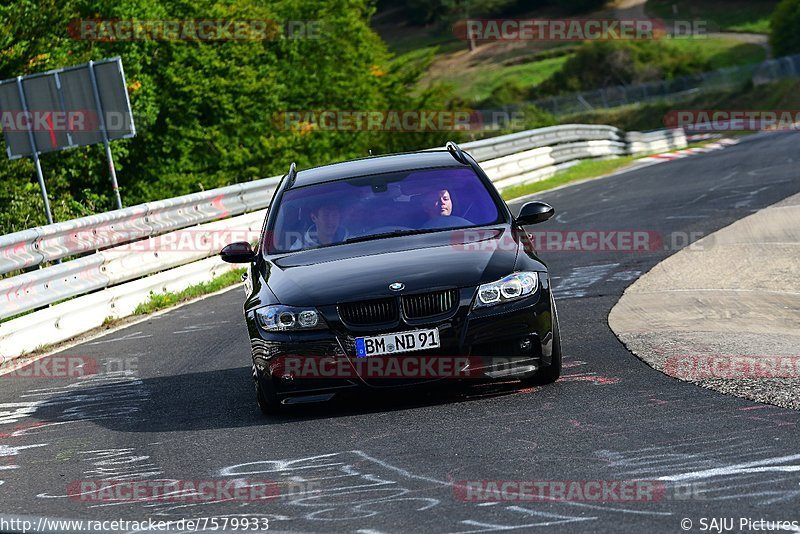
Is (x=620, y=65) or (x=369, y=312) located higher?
(x=369, y=312)

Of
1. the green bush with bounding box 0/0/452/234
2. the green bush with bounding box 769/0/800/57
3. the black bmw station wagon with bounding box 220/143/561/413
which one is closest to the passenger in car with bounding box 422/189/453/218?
the black bmw station wagon with bounding box 220/143/561/413

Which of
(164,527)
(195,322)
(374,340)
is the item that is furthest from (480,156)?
(164,527)

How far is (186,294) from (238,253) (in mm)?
6705

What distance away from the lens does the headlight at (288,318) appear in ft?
24.0

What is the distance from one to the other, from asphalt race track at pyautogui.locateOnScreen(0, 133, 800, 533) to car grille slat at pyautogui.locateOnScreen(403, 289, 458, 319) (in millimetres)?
560

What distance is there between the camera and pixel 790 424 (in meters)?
6.12

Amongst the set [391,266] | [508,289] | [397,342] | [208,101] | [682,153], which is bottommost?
[682,153]

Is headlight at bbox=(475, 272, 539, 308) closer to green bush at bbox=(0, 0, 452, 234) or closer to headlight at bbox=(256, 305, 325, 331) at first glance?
headlight at bbox=(256, 305, 325, 331)

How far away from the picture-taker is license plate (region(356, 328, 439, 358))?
23.6ft

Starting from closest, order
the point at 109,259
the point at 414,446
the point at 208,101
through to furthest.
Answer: the point at 414,446 → the point at 109,259 → the point at 208,101

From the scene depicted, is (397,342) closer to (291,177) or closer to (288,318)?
(288,318)

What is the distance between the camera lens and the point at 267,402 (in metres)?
7.67

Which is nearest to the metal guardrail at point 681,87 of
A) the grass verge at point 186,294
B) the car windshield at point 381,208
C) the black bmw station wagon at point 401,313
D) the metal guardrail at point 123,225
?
the metal guardrail at point 123,225

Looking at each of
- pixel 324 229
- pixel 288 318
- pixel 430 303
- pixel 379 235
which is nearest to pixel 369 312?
pixel 430 303
